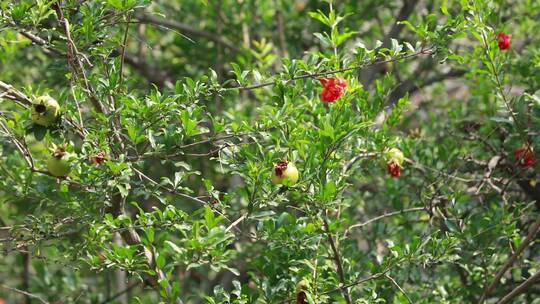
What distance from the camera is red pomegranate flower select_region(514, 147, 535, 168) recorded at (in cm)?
269

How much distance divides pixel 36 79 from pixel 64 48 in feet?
7.05

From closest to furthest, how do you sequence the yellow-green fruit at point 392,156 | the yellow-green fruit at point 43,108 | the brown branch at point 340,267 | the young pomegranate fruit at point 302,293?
the yellow-green fruit at point 43,108 → the young pomegranate fruit at point 302,293 → the brown branch at point 340,267 → the yellow-green fruit at point 392,156

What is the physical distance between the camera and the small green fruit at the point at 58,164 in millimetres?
2078

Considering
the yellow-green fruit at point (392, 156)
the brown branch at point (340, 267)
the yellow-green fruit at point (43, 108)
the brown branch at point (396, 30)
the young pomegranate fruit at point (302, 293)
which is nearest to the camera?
the yellow-green fruit at point (43, 108)

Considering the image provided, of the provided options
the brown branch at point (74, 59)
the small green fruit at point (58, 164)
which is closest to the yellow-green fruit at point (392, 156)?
the brown branch at point (74, 59)

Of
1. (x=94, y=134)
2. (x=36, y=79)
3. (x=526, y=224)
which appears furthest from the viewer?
(x=36, y=79)

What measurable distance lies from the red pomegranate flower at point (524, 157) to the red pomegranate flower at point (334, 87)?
74cm

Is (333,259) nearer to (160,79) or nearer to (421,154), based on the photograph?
(421,154)

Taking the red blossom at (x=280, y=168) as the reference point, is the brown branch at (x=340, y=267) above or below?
below

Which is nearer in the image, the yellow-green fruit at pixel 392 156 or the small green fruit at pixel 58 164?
the small green fruit at pixel 58 164

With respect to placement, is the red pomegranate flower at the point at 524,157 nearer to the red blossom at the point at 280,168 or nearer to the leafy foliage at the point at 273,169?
the leafy foliage at the point at 273,169

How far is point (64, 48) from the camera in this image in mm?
2154

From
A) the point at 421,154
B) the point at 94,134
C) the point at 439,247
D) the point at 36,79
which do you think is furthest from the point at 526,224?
the point at 36,79

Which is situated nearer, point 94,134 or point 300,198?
point 94,134
